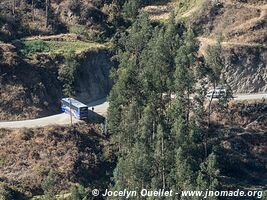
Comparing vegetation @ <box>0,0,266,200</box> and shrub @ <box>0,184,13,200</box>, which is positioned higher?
vegetation @ <box>0,0,266,200</box>

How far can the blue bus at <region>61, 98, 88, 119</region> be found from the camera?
84.9 m

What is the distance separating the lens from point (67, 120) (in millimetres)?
85750

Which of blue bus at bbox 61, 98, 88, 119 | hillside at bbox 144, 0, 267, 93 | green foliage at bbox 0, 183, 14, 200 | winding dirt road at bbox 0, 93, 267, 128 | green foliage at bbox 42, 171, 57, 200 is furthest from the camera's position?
hillside at bbox 144, 0, 267, 93

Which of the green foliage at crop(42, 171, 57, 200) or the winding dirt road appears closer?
the green foliage at crop(42, 171, 57, 200)

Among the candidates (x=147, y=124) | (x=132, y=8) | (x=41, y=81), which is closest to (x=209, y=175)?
(x=147, y=124)

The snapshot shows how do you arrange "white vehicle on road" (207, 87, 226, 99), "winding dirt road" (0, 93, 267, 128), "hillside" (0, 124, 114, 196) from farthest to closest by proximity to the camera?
"winding dirt road" (0, 93, 267, 128) → "white vehicle on road" (207, 87, 226, 99) → "hillside" (0, 124, 114, 196)

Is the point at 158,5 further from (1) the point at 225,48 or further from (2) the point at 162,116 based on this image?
(2) the point at 162,116

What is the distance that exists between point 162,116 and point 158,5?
4356cm

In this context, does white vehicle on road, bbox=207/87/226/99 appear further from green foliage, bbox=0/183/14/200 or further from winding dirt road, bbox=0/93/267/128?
green foliage, bbox=0/183/14/200

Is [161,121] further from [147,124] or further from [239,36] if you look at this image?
[239,36]

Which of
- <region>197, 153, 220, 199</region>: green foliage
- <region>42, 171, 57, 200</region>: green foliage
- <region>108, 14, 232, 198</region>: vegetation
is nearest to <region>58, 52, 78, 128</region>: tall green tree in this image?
<region>108, 14, 232, 198</region>: vegetation

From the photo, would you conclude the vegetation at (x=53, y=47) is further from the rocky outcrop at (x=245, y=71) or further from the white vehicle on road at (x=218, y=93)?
the white vehicle on road at (x=218, y=93)

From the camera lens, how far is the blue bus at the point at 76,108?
84.9 m

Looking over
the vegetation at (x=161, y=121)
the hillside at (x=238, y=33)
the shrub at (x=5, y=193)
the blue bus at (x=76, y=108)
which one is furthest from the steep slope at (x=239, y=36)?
the shrub at (x=5, y=193)
